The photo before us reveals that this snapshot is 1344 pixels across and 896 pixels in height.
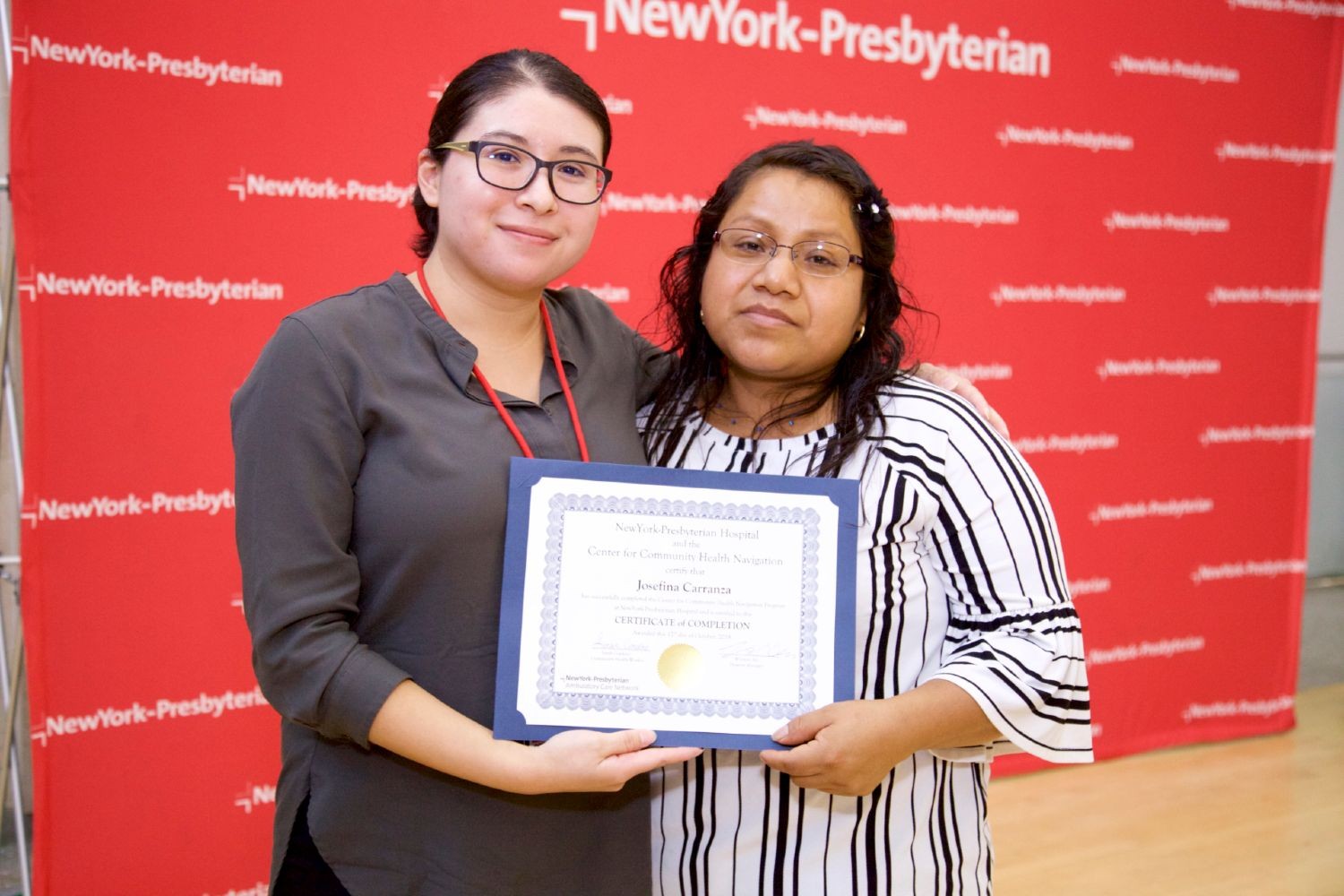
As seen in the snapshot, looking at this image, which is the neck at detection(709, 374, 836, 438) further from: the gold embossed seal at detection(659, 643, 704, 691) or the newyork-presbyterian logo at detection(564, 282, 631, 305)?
the newyork-presbyterian logo at detection(564, 282, 631, 305)

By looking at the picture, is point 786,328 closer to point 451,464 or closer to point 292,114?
point 451,464

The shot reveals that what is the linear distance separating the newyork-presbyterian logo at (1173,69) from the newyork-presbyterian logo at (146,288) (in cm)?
289

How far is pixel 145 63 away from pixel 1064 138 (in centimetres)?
281

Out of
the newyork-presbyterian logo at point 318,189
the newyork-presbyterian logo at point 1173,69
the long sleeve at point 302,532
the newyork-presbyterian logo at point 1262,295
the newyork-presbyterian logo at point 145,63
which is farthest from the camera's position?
the newyork-presbyterian logo at point 1262,295

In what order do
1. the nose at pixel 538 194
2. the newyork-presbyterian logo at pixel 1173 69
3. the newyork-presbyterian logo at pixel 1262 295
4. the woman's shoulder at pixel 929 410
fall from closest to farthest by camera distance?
1. the nose at pixel 538 194
2. the woman's shoulder at pixel 929 410
3. the newyork-presbyterian logo at pixel 1173 69
4. the newyork-presbyterian logo at pixel 1262 295

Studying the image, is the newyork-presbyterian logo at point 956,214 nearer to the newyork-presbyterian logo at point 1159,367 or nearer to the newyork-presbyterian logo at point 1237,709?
the newyork-presbyterian logo at point 1159,367

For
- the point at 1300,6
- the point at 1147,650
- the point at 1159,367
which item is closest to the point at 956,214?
the point at 1159,367

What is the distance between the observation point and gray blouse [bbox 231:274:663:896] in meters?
1.15

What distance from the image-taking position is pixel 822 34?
324 centimetres

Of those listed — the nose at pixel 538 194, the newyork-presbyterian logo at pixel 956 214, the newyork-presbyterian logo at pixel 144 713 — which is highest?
the newyork-presbyterian logo at pixel 956 214

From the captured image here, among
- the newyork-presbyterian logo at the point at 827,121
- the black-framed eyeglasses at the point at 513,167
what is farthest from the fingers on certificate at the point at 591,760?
the newyork-presbyterian logo at the point at 827,121

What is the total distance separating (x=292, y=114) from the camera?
2.66 meters

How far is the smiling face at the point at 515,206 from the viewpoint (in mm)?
1271

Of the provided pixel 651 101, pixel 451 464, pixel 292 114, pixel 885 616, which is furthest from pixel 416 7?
pixel 885 616
